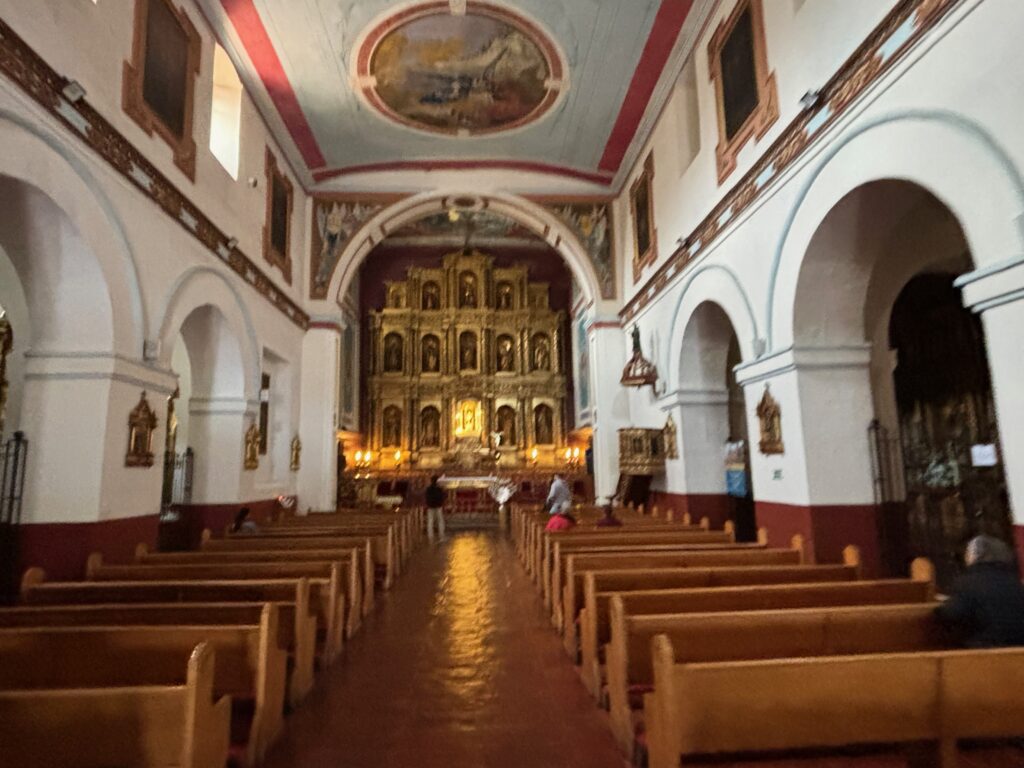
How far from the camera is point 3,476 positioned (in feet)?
18.5

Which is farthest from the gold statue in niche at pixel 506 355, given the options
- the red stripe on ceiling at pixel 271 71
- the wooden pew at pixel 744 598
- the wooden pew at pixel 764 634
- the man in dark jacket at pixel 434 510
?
the wooden pew at pixel 764 634

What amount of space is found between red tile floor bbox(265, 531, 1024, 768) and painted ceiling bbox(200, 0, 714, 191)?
24.5 ft

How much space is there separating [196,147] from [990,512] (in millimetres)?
10258

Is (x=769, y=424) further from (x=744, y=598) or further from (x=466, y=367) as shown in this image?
(x=466, y=367)

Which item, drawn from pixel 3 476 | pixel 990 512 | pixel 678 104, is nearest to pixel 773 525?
pixel 990 512

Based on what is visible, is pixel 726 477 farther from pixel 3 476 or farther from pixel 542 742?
pixel 3 476

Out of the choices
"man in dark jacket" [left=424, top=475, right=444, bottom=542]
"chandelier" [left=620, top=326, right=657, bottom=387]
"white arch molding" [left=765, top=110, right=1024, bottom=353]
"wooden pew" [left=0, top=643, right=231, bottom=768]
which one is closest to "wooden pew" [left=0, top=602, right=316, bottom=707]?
"wooden pew" [left=0, top=643, right=231, bottom=768]

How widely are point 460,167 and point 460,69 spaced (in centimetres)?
325

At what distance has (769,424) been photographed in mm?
6785

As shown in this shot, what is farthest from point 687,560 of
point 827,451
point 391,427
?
A: point 391,427

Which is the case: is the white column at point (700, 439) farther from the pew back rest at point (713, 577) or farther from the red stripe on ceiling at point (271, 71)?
the red stripe on ceiling at point (271, 71)

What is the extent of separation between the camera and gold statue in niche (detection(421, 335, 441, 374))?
19.5 meters

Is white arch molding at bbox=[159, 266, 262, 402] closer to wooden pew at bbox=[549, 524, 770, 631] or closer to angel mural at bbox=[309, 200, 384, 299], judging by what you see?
angel mural at bbox=[309, 200, 384, 299]

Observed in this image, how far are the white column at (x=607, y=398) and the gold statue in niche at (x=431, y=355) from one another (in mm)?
6932
